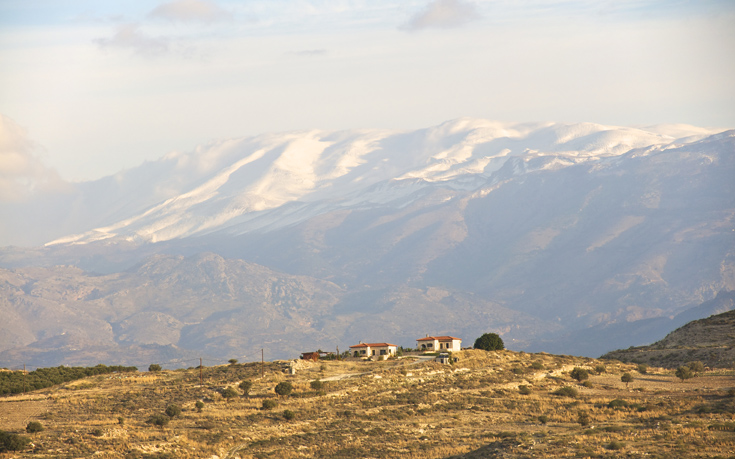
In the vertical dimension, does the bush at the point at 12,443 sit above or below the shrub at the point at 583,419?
above

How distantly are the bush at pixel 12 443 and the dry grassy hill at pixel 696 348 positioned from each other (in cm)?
8245

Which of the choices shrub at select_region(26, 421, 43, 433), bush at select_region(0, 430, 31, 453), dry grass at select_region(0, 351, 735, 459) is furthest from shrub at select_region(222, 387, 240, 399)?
bush at select_region(0, 430, 31, 453)

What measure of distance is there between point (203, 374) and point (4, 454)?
134 ft

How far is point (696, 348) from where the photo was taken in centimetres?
12756

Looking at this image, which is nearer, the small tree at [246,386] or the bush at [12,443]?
the bush at [12,443]

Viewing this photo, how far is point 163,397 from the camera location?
92.9 m

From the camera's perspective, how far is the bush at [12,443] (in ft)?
227

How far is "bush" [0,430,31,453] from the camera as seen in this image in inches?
2726

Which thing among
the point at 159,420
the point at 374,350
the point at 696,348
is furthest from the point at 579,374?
the point at 159,420

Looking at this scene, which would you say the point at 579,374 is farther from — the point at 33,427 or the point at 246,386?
the point at 33,427

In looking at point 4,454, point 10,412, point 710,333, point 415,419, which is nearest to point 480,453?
point 415,419

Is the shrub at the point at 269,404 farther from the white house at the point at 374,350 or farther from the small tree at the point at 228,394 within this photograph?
the white house at the point at 374,350

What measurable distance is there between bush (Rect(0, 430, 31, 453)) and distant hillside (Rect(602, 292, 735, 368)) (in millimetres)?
82448

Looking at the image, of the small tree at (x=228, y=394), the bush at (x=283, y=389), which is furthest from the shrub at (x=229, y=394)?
the bush at (x=283, y=389)
